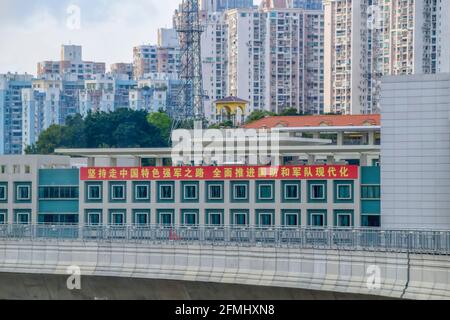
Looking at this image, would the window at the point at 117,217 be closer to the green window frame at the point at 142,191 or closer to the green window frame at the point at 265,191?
the green window frame at the point at 142,191

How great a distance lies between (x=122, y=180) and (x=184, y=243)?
18.7 metres

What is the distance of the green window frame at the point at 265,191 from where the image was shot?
51438 millimetres

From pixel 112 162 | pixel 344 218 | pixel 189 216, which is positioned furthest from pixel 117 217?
pixel 344 218

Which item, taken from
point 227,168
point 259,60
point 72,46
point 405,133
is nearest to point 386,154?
point 405,133

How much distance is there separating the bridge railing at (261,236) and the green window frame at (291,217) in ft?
44.8

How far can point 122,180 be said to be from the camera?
53.4 metres

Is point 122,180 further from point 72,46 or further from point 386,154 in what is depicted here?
point 72,46

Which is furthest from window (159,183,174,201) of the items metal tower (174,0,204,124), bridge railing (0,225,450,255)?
metal tower (174,0,204,124)

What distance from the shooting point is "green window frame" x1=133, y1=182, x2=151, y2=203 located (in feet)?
174

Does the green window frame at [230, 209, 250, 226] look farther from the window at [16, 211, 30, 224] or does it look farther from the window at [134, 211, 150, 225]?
the window at [16, 211, 30, 224]

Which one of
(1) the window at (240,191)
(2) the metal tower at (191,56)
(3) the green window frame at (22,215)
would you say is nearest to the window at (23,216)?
(3) the green window frame at (22,215)

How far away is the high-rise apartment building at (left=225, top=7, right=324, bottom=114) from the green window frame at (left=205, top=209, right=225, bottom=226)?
84.0m

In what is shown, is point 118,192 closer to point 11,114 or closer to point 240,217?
point 240,217

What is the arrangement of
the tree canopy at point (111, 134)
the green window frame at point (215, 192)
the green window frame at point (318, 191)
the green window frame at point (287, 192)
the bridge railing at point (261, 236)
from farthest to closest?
1. the tree canopy at point (111, 134)
2. the green window frame at point (215, 192)
3. the green window frame at point (287, 192)
4. the green window frame at point (318, 191)
5. the bridge railing at point (261, 236)
